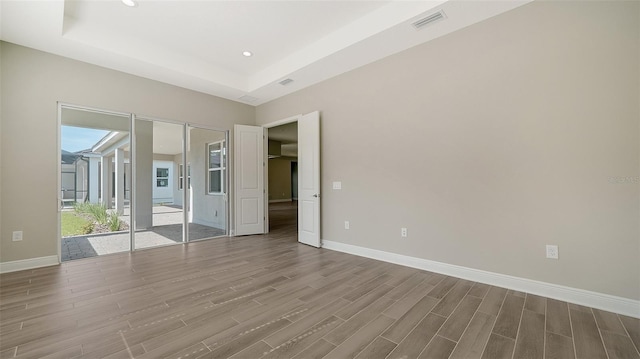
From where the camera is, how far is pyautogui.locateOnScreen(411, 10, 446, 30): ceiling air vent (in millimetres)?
2791

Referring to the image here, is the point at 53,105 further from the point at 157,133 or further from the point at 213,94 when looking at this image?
the point at 213,94

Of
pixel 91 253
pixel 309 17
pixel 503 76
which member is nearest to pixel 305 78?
pixel 309 17

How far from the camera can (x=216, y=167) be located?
590 centimetres

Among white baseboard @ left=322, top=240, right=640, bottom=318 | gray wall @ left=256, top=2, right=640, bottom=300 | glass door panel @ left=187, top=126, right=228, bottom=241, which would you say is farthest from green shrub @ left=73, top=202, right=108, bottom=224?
white baseboard @ left=322, top=240, right=640, bottom=318

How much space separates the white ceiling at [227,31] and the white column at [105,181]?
153 centimetres

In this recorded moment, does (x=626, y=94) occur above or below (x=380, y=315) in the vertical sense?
above

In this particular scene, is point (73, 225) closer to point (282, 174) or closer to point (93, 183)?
point (93, 183)

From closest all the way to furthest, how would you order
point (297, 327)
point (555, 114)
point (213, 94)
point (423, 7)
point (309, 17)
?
point (297, 327), point (555, 114), point (423, 7), point (309, 17), point (213, 94)

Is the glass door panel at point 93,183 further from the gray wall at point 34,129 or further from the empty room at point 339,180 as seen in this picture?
the gray wall at point 34,129

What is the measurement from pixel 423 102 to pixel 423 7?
1.06m

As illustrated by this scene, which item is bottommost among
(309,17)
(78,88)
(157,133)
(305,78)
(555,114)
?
(555,114)

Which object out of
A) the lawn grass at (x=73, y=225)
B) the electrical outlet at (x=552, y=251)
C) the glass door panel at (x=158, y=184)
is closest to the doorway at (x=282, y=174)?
the glass door panel at (x=158, y=184)

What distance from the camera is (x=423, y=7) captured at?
2754mm

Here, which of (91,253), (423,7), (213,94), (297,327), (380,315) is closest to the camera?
(297,327)
